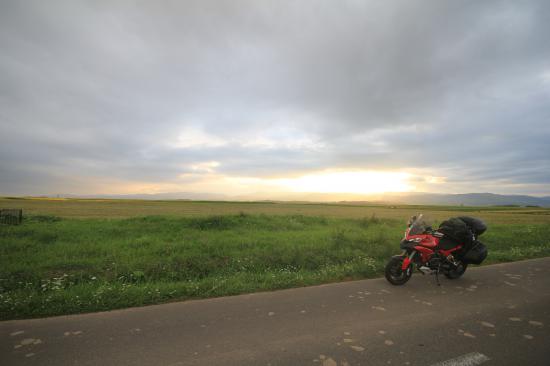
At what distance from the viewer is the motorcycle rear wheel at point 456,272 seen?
683cm

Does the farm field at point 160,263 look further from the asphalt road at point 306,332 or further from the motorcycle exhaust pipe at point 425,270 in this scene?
the motorcycle exhaust pipe at point 425,270

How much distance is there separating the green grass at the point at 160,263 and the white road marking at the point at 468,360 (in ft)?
11.4

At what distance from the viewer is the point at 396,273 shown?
20.7 ft

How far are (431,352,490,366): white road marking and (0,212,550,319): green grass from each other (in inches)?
137

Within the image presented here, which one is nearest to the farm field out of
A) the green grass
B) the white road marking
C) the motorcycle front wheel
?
the green grass

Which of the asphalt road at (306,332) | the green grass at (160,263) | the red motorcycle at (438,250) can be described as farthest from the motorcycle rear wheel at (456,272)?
the green grass at (160,263)

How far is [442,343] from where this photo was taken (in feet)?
11.7

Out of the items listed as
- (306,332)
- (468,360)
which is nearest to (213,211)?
(306,332)

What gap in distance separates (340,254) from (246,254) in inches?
134

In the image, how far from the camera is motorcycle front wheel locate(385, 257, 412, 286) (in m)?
6.23

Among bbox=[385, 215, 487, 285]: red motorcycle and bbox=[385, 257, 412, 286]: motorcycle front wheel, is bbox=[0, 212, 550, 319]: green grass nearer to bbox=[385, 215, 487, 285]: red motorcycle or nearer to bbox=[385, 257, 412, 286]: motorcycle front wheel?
bbox=[385, 257, 412, 286]: motorcycle front wheel

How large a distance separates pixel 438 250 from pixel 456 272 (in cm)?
93

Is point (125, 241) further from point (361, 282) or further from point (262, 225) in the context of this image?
point (361, 282)

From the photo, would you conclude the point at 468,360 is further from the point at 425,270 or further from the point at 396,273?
the point at 425,270
